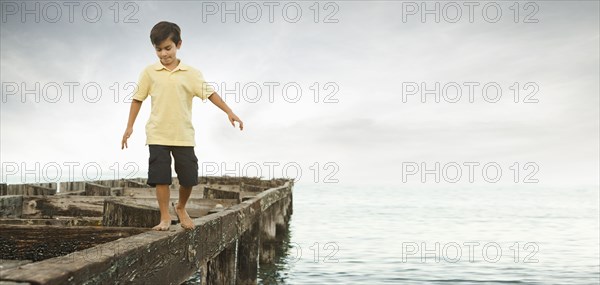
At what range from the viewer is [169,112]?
3.85m

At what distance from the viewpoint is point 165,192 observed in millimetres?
3896

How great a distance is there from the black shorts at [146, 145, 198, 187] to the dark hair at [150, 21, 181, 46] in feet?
2.52

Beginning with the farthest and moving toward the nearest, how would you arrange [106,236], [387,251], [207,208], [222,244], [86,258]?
[387,251] < [207,208] < [222,244] < [106,236] < [86,258]

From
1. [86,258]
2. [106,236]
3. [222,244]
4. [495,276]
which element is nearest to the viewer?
[86,258]

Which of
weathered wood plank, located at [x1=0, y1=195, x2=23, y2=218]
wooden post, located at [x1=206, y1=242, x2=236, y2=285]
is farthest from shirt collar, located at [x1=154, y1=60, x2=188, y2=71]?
weathered wood plank, located at [x1=0, y1=195, x2=23, y2=218]

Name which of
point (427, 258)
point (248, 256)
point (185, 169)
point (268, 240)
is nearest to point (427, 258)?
point (427, 258)

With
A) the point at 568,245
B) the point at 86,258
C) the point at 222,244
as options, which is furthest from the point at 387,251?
the point at 86,258

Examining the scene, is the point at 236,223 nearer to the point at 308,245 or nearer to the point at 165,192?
the point at 165,192

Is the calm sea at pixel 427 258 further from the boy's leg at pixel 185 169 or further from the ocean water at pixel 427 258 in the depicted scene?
the boy's leg at pixel 185 169

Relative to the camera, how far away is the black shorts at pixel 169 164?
380cm

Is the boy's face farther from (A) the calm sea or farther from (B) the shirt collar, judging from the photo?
(A) the calm sea

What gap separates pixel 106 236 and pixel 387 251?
52.2 feet

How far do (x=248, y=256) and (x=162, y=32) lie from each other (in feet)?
18.0

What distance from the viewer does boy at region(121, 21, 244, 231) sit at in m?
3.82
